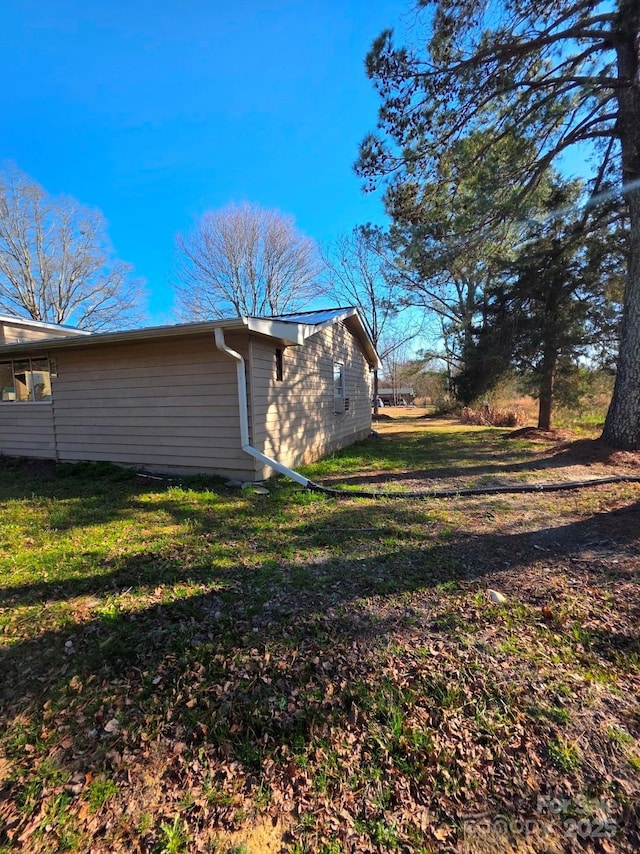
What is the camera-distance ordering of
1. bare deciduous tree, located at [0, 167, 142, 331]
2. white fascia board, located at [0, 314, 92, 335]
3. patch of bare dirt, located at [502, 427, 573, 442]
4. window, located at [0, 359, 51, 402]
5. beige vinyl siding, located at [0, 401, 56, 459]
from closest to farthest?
window, located at [0, 359, 51, 402], beige vinyl siding, located at [0, 401, 56, 459], white fascia board, located at [0, 314, 92, 335], patch of bare dirt, located at [502, 427, 573, 442], bare deciduous tree, located at [0, 167, 142, 331]

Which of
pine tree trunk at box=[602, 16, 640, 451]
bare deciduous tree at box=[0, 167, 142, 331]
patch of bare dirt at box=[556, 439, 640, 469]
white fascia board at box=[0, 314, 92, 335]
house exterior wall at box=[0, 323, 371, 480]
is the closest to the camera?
house exterior wall at box=[0, 323, 371, 480]

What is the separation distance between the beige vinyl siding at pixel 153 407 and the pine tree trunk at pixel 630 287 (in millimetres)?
7185

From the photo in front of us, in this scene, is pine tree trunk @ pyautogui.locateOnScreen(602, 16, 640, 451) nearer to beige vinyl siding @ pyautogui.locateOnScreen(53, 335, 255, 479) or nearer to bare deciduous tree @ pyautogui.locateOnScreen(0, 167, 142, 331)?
beige vinyl siding @ pyautogui.locateOnScreen(53, 335, 255, 479)

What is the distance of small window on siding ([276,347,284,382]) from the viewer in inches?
273

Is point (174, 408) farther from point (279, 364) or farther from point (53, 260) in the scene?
point (53, 260)

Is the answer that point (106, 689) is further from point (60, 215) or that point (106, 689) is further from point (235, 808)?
point (60, 215)

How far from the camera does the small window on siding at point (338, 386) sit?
9.93m

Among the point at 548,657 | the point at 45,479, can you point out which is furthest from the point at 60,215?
the point at 548,657

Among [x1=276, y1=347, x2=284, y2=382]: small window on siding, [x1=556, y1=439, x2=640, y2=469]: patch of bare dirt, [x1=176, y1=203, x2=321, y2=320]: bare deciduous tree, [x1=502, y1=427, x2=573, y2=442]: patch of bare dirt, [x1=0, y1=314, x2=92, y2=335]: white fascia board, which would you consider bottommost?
[x1=502, y1=427, x2=573, y2=442]: patch of bare dirt

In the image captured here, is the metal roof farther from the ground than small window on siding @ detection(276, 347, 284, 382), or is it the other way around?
the metal roof
